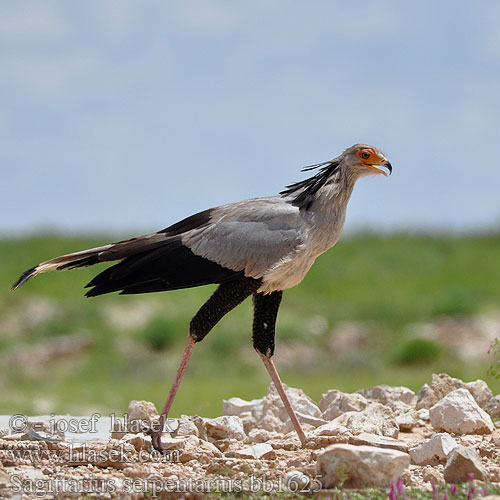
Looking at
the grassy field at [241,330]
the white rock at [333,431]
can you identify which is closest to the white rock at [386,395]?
the white rock at [333,431]

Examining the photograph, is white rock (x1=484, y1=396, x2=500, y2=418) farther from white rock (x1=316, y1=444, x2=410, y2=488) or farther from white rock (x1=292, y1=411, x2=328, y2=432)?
white rock (x1=316, y1=444, x2=410, y2=488)

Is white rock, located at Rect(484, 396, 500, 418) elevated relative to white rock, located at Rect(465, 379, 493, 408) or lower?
lower

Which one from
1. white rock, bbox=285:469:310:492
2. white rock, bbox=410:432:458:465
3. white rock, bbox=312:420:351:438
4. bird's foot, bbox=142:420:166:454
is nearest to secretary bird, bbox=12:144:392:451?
bird's foot, bbox=142:420:166:454

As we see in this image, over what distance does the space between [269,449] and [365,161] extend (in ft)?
7.45

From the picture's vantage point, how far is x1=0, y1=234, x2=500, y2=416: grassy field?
15461 mm

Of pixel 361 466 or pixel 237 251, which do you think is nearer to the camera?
pixel 361 466

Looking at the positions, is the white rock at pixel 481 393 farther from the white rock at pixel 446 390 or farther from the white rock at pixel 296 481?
the white rock at pixel 296 481

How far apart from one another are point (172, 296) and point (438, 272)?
23.5 feet

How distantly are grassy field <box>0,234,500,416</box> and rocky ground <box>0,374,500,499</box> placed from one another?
4.21 m

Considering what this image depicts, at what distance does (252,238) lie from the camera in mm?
6391

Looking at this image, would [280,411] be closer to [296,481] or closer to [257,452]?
[257,452]

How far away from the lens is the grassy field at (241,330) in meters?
15.5

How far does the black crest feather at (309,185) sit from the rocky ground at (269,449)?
1.68 meters

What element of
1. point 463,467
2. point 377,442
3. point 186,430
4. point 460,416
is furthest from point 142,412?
point 463,467
